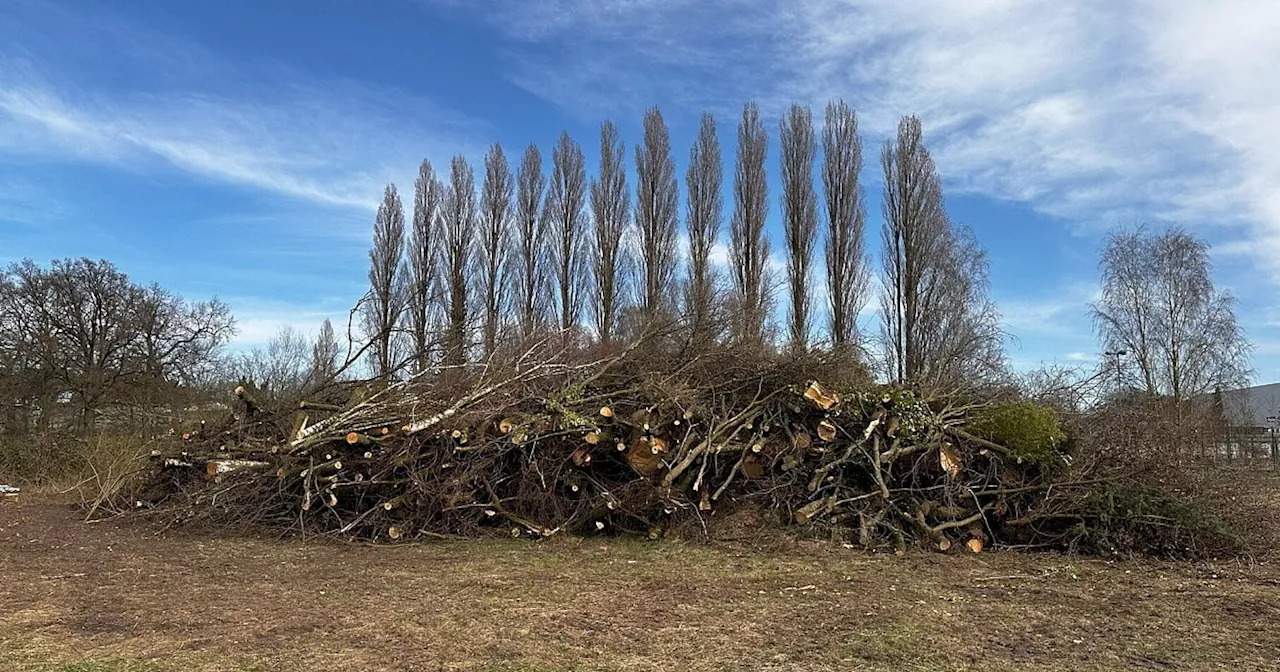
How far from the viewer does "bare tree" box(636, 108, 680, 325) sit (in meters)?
23.8

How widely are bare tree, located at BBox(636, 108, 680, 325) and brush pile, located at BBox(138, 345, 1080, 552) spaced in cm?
1454

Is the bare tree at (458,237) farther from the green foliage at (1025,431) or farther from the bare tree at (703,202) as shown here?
the green foliage at (1025,431)

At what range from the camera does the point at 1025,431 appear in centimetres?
803

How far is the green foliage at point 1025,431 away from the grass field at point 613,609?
111cm

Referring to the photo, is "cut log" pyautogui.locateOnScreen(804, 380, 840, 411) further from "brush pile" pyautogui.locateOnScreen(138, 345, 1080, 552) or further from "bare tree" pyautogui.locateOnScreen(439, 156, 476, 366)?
"bare tree" pyautogui.locateOnScreen(439, 156, 476, 366)

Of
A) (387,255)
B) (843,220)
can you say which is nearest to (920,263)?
(843,220)

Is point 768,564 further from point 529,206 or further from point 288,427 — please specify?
point 529,206

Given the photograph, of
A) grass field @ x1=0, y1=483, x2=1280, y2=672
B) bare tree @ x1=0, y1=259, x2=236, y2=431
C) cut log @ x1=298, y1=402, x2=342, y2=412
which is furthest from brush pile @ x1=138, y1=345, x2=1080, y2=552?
bare tree @ x1=0, y1=259, x2=236, y2=431

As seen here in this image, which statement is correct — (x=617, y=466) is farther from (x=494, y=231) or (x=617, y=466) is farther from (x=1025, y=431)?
(x=494, y=231)

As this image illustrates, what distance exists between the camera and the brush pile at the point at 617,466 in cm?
810

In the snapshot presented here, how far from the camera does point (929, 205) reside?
23250 millimetres

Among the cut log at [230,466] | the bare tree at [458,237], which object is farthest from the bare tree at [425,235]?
the cut log at [230,466]

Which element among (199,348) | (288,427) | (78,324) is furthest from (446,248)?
(288,427)

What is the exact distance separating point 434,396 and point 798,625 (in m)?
5.36
